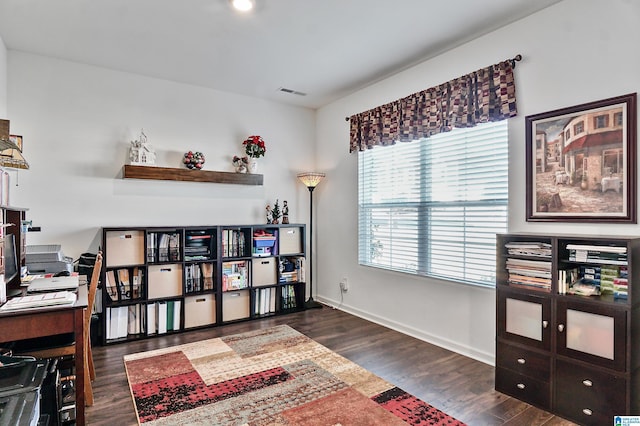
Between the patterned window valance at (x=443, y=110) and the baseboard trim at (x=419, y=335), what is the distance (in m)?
1.90

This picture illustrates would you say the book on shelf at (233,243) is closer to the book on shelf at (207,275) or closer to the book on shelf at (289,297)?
the book on shelf at (207,275)

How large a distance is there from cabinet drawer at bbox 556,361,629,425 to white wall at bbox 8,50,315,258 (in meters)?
3.53

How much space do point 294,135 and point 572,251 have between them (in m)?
3.61

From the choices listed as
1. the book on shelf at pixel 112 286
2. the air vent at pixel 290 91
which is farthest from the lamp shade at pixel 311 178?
the book on shelf at pixel 112 286

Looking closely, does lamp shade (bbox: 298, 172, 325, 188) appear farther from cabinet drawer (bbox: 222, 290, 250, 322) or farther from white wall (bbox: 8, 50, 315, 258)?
cabinet drawer (bbox: 222, 290, 250, 322)

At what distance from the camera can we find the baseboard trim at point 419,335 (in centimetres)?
311

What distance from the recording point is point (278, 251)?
4.58m

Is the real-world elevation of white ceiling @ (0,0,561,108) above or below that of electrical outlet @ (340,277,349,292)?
above

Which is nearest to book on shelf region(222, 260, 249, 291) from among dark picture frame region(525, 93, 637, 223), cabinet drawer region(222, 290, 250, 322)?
cabinet drawer region(222, 290, 250, 322)

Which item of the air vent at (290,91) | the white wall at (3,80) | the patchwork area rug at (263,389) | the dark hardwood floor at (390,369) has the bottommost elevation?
the dark hardwood floor at (390,369)

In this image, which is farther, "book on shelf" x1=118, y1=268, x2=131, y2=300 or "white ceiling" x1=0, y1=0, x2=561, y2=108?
"book on shelf" x1=118, y1=268, x2=131, y2=300

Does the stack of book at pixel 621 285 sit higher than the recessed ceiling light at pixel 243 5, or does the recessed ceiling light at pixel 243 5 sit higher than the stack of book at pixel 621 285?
the recessed ceiling light at pixel 243 5

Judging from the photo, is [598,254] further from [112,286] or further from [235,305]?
[112,286]

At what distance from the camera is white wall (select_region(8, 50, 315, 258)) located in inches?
138
